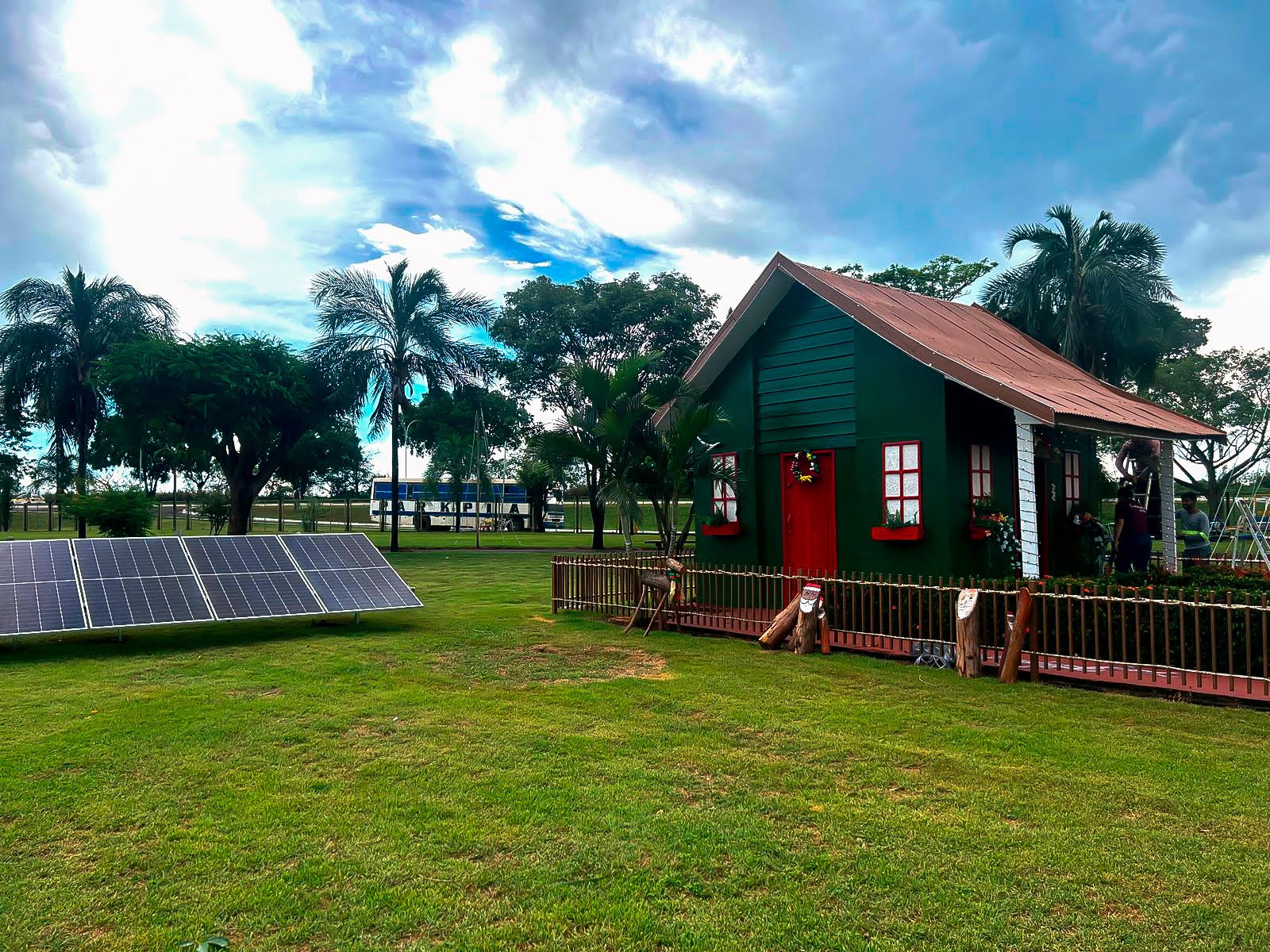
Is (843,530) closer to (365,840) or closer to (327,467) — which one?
(365,840)

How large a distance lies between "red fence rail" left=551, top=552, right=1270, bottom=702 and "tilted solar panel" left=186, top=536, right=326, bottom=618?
5.42 metres

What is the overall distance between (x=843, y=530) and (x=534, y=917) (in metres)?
9.17

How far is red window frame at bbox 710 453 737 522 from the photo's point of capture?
44.0 feet

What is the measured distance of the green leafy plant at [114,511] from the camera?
18688 mm

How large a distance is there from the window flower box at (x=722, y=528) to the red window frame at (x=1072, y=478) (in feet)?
17.1

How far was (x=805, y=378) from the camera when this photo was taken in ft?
41.2

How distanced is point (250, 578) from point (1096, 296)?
21.9m

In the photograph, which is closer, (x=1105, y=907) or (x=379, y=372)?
(x=1105, y=907)

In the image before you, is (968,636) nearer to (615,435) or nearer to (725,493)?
(725,493)

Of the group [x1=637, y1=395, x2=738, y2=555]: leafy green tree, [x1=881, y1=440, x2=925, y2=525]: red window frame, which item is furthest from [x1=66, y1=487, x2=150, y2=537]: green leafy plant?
[x1=881, y1=440, x2=925, y2=525]: red window frame

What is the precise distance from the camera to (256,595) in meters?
10.6

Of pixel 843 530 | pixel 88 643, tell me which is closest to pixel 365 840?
pixel 88 643

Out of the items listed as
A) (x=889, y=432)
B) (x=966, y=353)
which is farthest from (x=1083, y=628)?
(x=966, y=353)

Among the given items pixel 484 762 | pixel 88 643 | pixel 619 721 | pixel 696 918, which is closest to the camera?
pixel 696 918
